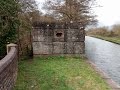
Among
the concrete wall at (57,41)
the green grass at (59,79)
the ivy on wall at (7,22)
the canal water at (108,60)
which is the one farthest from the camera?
the concrete wall at (57,41)

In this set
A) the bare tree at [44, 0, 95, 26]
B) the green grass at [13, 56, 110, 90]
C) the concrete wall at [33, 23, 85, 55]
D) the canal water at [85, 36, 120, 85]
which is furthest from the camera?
the bare tree at [44, 0, 95, 26]

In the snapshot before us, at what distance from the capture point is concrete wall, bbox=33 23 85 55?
17.2 meters

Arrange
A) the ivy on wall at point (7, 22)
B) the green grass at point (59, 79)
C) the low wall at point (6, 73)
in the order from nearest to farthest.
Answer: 1. the low wall at point (6, 73)
2. the green grass at point (59, 79)
3. the ivy on wall at point (7, 22)

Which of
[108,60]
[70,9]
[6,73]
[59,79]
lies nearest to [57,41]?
[108,60]

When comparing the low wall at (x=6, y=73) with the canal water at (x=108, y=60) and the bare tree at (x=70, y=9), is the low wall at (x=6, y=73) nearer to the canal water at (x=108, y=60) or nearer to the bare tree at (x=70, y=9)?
the canal water at (x=108, y=60)

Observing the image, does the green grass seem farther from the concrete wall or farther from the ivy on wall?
the concrete wall

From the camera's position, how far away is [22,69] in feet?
42.3

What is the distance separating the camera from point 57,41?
56.5 ft

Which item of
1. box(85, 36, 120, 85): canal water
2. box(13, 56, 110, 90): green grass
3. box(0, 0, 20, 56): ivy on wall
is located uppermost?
box(0, 0, 20, 56): ivy on wall

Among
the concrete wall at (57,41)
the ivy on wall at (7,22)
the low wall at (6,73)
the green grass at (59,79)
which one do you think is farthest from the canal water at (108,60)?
the ivy on wall at (7,22)

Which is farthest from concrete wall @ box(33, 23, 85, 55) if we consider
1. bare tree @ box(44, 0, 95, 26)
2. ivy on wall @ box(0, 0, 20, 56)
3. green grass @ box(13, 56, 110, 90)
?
bare tree @ box(44, 0, 95, 26)

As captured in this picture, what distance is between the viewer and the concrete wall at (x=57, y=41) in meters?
17.2

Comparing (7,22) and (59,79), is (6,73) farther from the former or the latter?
(7,22)

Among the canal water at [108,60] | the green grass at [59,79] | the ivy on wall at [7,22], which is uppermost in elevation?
the ivy on wall at [7,22]
